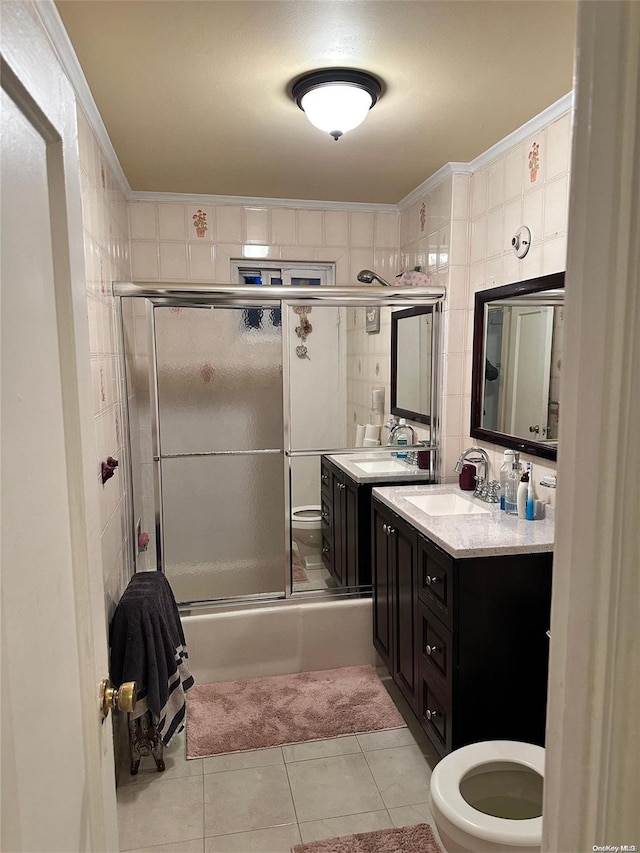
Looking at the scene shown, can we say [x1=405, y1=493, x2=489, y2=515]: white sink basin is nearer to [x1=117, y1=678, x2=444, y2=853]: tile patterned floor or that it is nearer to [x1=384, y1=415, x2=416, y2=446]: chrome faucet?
[x1=384, y1=415, x2=416, y2=446]: chrome faucet

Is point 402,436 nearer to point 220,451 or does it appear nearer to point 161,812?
point 220,451

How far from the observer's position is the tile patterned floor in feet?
6.16

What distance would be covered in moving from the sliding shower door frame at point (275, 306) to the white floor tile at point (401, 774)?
800 millimetres

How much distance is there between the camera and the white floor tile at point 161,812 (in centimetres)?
188

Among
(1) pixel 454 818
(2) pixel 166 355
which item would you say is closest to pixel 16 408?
(1) pixel 454 818

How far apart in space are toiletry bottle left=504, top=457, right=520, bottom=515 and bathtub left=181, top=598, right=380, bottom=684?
93 centimetres

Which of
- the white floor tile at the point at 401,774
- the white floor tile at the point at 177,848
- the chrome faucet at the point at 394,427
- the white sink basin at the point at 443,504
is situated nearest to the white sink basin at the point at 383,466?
the chrome faucet at the point at 394,427

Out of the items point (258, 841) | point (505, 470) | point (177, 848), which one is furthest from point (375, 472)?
point (177, 848)

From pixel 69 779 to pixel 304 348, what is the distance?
2.24 metres

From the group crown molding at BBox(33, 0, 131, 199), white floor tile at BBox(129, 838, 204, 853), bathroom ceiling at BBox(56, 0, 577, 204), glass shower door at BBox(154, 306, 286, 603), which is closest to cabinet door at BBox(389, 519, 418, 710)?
glass shower door at BBox(154, 306, 286, 603)

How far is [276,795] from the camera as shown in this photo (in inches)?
80.7

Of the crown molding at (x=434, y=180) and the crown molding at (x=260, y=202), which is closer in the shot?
the crown molding at (x=434, y=180)

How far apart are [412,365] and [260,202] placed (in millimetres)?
1279

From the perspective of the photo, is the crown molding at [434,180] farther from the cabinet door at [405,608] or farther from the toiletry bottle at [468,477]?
the cabinet door at [405,608]
